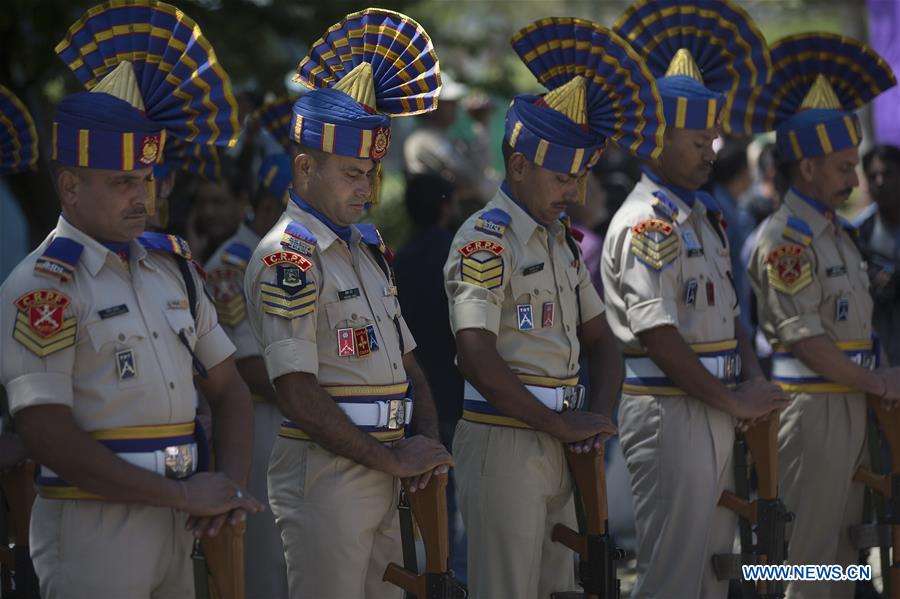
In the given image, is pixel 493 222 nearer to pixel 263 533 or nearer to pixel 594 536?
pixel 594 536

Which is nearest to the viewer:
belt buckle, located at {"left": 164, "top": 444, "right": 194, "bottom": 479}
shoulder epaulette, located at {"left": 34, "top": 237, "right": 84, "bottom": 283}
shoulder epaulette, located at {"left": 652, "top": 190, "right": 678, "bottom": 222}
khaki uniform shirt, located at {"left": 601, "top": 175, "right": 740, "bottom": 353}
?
shoulder epaulette, located at {"left": 34, "top": 237, "right": 84, "bottom": 283}

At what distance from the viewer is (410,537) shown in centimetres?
436

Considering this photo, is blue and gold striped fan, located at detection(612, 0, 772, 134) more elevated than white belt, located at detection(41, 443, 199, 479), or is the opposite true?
blue and gold striped fan, located at detection(612, 0, 772, 134)

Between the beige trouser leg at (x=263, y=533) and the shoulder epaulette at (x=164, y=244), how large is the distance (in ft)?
5.77

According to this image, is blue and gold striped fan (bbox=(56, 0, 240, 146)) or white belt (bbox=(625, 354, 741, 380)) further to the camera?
white belt (bbox=(625, 354, 741, 380))

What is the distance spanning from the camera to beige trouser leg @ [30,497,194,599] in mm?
3619

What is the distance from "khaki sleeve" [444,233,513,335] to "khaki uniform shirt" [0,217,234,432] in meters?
1.15

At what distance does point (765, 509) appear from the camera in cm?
551

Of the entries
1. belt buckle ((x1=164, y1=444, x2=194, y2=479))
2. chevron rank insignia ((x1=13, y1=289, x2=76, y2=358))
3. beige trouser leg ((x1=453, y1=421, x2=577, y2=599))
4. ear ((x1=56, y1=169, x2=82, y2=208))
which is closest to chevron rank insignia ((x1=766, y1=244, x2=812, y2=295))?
beige trouser leg ((x1=453, y1=421, x2=577, y2=599))

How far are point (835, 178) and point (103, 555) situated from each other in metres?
3.97

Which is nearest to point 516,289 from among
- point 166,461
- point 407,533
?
point 407,533

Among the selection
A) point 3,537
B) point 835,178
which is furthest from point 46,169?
point 835,178

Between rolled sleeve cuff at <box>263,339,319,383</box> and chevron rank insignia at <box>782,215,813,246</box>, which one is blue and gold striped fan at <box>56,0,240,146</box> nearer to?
rolled sleeve cuff at <box>263,339,319,383</box>

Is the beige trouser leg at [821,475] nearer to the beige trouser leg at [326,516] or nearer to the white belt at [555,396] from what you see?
the white belt at [555,396]
